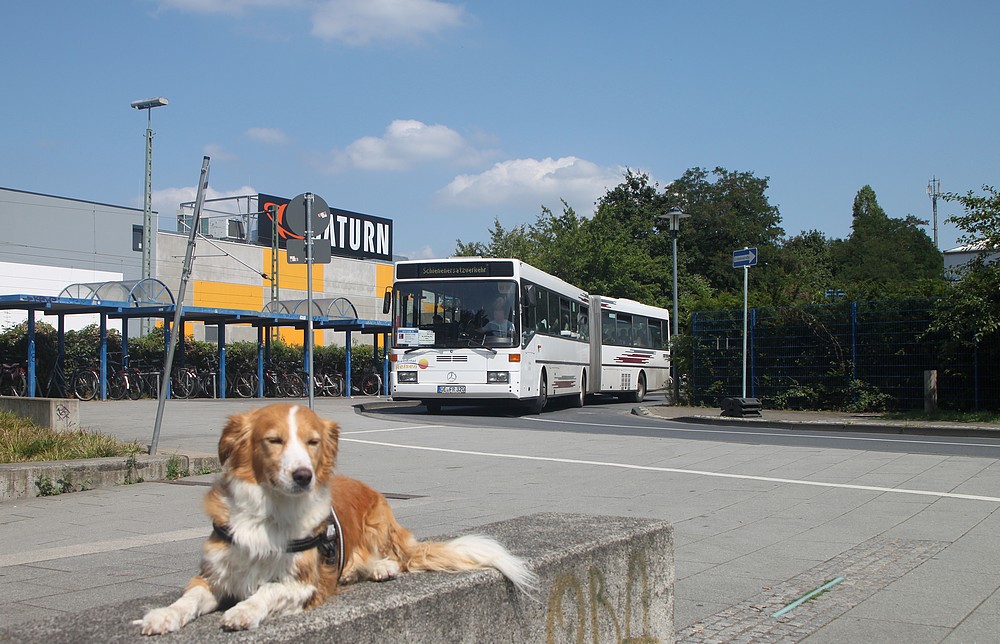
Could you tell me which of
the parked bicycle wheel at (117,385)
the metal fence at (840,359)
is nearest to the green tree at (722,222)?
the metal fence at (840,359)

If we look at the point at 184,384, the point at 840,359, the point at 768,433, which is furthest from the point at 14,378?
the point at 840,359

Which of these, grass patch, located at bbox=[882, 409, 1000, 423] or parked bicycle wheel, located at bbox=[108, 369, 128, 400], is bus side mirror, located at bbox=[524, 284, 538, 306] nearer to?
grass patch, located at bbox=[882, 409, 1000, 423]

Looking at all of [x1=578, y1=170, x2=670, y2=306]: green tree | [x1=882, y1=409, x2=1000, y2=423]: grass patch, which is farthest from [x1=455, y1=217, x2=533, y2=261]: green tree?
[x1=882, y1=409, x2=1000, y2=423]: grass patch

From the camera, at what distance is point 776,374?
80.4 feet

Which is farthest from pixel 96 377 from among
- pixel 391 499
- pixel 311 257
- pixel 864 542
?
pixel 864 542

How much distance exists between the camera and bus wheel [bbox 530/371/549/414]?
24094 mm

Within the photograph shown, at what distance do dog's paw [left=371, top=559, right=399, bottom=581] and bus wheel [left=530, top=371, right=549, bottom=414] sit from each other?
20.8m

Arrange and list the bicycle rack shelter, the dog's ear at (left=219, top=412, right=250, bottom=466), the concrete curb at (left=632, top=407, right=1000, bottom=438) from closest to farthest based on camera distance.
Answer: the dog's ear at (left=219, top=412, right=250, bottom=466) → the concrete curb at (left=632, top=407, right=1000, bottom=438) → the bicycle rack shelter

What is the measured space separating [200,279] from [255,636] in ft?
190

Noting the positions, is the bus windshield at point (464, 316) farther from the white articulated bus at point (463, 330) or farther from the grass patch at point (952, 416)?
the grass patch at point (952, 416)

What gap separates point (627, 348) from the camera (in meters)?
32.9

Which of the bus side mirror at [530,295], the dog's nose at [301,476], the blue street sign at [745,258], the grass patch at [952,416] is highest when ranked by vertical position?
the blue street sign at [745,258]

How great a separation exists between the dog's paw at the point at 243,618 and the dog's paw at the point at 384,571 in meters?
0.64

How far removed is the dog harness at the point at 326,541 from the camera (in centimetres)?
276
